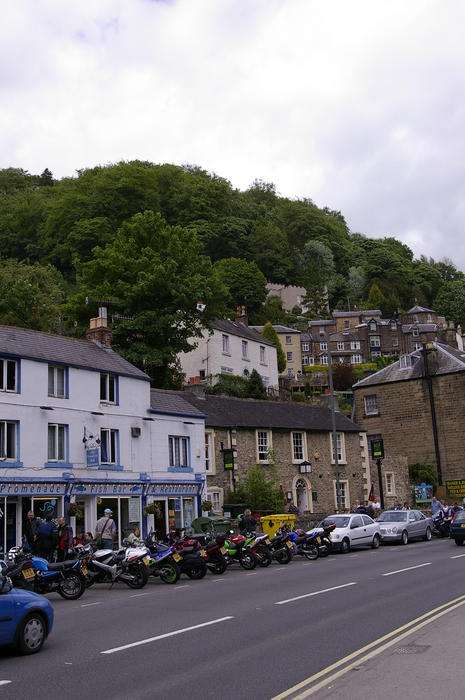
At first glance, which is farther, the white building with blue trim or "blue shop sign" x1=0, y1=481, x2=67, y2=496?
the white building with blue trim

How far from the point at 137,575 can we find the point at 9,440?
28.9 feet

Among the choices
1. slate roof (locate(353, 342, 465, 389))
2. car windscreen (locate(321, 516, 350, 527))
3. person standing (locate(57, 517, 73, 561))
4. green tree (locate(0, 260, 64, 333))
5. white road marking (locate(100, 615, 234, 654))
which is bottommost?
white road marking (locate(100, 615, 234, 654))

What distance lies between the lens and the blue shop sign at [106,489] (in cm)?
2668

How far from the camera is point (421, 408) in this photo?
5031 cm

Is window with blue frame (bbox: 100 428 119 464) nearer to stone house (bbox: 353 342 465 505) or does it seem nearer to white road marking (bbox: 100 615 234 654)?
white road marking (bbox: 100 615 234 654)

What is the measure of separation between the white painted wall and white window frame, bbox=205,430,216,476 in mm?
23363

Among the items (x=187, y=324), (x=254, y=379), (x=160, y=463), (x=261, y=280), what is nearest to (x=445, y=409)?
(x=254, y=379)

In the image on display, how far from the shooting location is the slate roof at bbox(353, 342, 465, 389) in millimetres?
49219

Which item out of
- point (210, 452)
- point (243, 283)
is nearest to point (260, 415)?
point (210, 452)

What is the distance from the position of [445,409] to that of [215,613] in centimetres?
3886

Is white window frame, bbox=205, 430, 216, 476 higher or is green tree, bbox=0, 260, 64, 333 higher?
green tree, bbox=0, 260, 64, 333

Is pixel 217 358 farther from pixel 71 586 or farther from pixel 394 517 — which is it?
pixel 71 586

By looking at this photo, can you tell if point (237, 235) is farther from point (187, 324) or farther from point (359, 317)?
point (187, 324)

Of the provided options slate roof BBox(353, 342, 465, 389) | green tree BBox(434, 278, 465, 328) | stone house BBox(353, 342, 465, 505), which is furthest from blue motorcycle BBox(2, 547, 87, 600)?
green tree BBox(434, 278, 465, 328)
